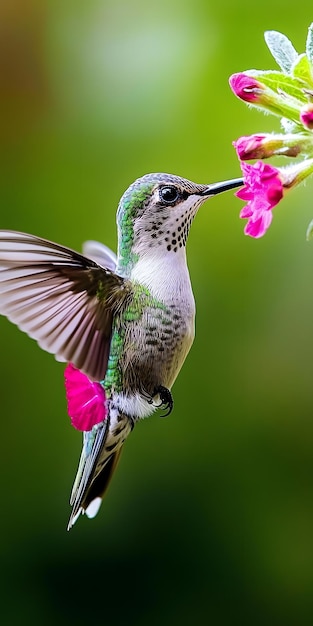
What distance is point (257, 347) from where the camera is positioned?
339 cm

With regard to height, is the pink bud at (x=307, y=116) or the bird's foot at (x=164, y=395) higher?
the pink bud at (x=307, y=116)

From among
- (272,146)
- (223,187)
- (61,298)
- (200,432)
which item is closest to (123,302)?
(61,298)

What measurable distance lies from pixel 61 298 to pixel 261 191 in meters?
0.36

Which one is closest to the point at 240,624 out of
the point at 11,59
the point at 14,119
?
the point at 14,119

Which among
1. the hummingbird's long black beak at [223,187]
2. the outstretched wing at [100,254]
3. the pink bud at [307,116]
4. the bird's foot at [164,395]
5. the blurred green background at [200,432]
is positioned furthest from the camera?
the blurred green background at [200,432]

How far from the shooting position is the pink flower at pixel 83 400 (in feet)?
3.80

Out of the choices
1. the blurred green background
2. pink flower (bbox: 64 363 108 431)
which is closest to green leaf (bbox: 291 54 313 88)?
pink flower (bbox: 64 363 108 431)

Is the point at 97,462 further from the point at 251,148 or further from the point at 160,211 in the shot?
the point at 251,148

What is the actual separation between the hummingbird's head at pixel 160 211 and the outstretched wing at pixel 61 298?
0.08m

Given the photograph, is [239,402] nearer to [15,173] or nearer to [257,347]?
[257,347]

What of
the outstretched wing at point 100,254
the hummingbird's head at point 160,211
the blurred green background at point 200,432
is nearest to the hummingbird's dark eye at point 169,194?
the hummingbird's head at point 160,211

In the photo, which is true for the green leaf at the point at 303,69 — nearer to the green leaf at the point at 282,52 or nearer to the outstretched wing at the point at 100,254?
the green leaf at the point at 282,52

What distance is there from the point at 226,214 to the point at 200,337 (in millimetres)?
532

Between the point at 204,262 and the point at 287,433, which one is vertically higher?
the point at 204,262
